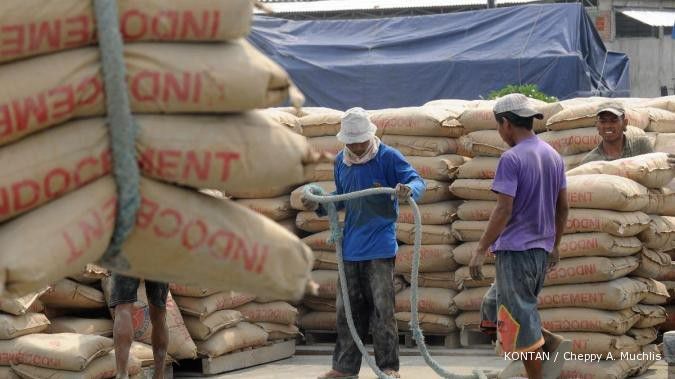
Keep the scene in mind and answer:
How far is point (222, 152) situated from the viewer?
9.71 feet

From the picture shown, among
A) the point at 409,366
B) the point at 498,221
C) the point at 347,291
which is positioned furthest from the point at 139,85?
the point at 409,366

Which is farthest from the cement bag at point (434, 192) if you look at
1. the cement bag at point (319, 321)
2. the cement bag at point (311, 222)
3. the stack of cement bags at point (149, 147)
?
the stack of cement bags at point (149, 147)

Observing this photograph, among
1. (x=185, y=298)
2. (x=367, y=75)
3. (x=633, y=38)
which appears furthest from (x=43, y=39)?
(x=633, y=38)

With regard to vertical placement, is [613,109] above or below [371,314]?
above

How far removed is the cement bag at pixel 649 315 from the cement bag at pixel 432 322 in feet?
5.42

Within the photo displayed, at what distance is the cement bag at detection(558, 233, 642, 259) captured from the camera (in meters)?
8.42

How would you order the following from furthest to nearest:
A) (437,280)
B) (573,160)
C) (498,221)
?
(437,280) → (573,160) → (498,221)

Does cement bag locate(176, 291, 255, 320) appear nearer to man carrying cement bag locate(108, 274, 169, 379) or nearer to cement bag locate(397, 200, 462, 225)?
man carrying cement bag locate(108, 274, 169, 379)

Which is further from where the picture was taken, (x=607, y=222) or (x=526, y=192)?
(x=607, y=222)

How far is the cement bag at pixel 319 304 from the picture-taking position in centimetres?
1037

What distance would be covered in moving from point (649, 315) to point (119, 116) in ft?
21.1

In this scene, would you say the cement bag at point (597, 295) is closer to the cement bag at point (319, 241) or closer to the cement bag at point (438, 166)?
the cement bag at point (438, 166)

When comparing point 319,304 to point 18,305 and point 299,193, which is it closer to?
point 299,193

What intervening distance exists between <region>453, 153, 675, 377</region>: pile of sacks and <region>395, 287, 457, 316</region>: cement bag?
120 cm
